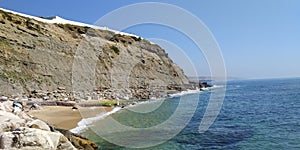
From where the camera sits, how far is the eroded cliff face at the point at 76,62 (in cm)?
3484

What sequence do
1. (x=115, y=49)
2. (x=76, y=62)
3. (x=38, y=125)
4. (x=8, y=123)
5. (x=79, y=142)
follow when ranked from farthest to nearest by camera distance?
(x=115, y=49) < (x=76, y=62) < (x=79, y=142) < (x=38, y=125) < (x=8, y=123)

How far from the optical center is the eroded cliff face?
34.8 meters

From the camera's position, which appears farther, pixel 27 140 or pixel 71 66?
pixel 71 66


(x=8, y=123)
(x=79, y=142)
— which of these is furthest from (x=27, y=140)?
(x=79, y=142)

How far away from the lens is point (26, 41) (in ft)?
122

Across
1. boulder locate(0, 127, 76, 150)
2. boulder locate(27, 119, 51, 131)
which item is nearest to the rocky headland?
boulder locate(27, 119, 51, 131)

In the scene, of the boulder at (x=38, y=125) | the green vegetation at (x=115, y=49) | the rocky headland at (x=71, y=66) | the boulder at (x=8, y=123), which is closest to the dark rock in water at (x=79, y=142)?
the rocky headland at (x=71, y=66)

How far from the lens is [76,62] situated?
148 ft

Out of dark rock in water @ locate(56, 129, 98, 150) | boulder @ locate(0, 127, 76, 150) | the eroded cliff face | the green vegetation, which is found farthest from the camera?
the green vegetation

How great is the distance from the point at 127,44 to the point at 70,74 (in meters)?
23.2

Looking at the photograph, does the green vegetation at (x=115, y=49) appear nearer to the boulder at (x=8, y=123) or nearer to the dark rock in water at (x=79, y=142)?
the dark rock in water at (x=79, y=142)

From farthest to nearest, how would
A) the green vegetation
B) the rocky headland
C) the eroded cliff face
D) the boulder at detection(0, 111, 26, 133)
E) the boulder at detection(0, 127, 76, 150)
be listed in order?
the green vegetation, the eroded cliff face, the rocky headland, the boulder at detection(0, 111, 26, 133), the boulder at detection(0, 127, 76, 150)

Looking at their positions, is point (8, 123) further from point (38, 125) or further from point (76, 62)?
point (76, 62)

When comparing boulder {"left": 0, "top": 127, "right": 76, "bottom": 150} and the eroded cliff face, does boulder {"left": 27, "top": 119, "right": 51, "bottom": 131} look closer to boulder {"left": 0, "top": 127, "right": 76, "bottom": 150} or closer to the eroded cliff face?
boulder {"left": 0, "top": 127, "right": 76, "bottom": 150}
